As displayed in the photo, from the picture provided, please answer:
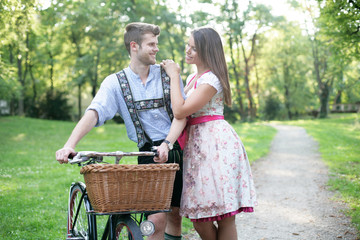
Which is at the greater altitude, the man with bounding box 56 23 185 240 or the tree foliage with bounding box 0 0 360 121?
the tree foliage with bounding box 0 0 360 121

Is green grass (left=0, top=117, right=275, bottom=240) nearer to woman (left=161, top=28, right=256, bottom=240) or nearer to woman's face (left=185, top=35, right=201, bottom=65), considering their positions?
woman (left=161, top=28, right=256, bottom=240)

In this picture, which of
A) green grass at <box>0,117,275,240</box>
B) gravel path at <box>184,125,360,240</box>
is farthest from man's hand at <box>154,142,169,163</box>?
green grass at <box>0,117,275,240</box>

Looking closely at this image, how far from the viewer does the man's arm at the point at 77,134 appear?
2560 mm

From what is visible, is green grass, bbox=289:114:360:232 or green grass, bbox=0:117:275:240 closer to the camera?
green grass, bbox=0:117:275:240

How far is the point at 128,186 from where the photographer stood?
2.44 metres

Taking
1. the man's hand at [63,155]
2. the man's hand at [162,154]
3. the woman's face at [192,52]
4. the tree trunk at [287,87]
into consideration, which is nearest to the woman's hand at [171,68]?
the woman's face at [192,52]

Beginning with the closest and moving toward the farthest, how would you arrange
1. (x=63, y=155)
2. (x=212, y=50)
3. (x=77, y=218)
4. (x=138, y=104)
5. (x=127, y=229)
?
1. (x=63, y=155)
2. (x=127, y=229)
3. (x=138, y=104)
4. (x=212, y=50)
5. (x=77, y=218)

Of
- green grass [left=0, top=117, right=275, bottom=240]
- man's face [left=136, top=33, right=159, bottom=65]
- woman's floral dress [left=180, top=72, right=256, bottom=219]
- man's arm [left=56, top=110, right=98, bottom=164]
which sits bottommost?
green grass [left=0, top=117, right=275, bottom=240]

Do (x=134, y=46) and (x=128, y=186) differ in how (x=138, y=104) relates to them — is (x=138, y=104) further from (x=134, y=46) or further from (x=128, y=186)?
(x=128, y=186)

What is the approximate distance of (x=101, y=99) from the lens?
3.11m

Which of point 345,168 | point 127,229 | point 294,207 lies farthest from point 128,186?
point 345,168

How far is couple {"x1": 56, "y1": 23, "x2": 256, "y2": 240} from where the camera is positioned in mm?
3209

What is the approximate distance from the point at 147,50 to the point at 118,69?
28322mm

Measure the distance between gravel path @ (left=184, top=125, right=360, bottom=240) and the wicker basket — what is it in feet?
9.49
